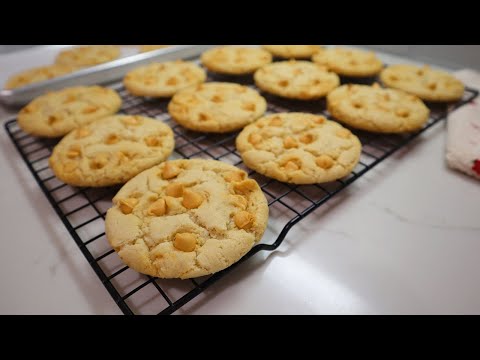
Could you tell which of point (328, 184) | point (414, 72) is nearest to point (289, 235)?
point (328, 184)

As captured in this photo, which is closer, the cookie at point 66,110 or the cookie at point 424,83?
the cookie at point 66,110

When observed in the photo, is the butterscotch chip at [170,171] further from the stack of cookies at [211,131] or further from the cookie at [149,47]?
the cookie at [149,47]

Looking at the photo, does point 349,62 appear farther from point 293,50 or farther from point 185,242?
point 185,242

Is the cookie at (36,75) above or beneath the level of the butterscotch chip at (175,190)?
above

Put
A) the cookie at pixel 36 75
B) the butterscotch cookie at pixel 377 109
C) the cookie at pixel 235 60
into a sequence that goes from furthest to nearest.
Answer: the cookie at pixel 235 60 → the cookie at pixel 36 75 → the butterscotch cookie at pixel 377 109

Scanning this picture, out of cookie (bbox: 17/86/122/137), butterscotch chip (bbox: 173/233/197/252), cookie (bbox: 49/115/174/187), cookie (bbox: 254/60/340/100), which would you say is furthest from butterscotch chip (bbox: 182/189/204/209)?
cookie (bbox: 254/60/340/100)

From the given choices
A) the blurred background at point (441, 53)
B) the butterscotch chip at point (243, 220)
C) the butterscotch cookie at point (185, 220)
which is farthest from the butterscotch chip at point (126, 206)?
the blurred background at point (441, 53)
